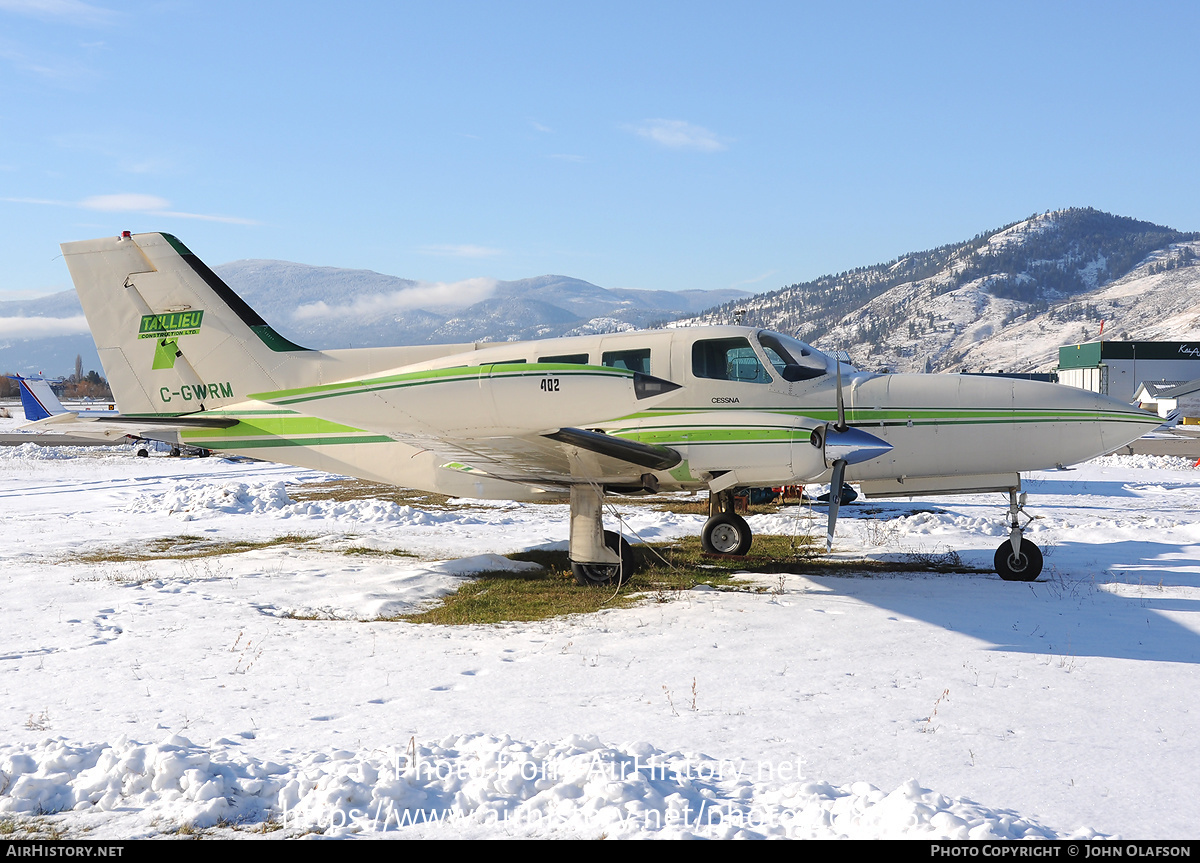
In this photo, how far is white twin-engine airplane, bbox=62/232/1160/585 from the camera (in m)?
8.19

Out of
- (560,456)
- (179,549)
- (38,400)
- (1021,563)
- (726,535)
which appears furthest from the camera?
(38,400)

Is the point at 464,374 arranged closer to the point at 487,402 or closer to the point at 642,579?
the point at 487,402

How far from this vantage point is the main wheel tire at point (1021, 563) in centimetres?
1029

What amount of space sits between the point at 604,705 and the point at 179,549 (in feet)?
35.8

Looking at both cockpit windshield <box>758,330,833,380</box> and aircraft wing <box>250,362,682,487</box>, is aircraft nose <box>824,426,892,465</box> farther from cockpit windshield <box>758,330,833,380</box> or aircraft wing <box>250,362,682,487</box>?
aircraft wing <box>250,362,682,487</box>

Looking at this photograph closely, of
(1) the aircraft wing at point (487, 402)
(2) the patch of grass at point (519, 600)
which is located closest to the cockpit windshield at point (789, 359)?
(1) the aircraft wing at point (487, 402)

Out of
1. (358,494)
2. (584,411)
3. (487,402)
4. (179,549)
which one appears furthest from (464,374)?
(358,494)

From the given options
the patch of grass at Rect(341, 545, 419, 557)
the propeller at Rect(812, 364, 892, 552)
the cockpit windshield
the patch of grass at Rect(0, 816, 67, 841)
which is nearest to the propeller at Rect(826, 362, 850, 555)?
the propeller at Rect(812, 364, 892, 552)

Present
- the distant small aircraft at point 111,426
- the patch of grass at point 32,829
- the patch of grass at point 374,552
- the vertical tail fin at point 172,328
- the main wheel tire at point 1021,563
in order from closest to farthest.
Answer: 1. the patch of grass at point 32,829
2. the main wheel tire at point 1021,563
3. the distant small aircraft at point 111,426
4. the vertical tail fin at point 172,328
5. the patch of grass at point 374,552

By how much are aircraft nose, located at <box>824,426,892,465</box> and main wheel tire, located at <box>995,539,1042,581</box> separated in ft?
8.50

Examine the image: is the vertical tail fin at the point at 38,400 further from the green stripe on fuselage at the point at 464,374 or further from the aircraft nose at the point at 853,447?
the aircraft nose at the point at 853,447

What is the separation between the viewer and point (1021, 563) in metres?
10.4

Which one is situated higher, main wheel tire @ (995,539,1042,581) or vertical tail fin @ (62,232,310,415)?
vertical tail fin @ (62,232,310,415)

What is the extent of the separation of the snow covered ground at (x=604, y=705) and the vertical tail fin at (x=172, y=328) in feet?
9.13
